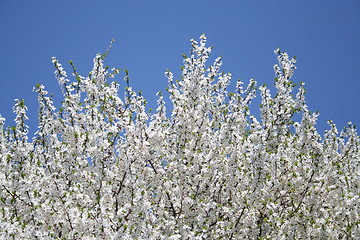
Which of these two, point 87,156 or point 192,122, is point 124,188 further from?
point 192,122

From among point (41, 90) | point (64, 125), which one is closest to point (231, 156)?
point (64, 125)

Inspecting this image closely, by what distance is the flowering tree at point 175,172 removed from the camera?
7.63 metres

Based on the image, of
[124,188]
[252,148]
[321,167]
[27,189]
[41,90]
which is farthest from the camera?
[321,167]

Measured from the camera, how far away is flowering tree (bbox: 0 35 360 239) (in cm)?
763

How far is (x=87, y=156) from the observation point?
8656 mm

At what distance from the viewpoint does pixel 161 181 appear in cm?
930

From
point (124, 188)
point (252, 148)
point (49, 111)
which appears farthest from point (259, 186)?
point (49, 111)

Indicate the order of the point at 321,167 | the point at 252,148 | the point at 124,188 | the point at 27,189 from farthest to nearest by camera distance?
1. the point at 321,167
2. the point at 252,148
3. the point at 124,188
4. the point at 27,189

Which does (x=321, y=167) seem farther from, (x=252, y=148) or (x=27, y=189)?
(x=27, y=189)

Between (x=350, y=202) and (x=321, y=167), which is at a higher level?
(x=321, y=167)

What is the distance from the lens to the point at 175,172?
9.61m

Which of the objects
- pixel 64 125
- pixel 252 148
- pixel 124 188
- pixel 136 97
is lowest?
pixel 124 188

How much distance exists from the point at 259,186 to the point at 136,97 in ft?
13.1

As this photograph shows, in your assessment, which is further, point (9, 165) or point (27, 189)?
point (9, 165)
